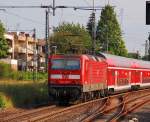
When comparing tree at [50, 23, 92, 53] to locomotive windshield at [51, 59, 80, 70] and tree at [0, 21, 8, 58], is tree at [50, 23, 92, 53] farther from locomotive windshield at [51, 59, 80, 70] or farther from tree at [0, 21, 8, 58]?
locomotive windshield at [51, 59, 80, 70]

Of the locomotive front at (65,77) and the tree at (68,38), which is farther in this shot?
the tree at (68,38)

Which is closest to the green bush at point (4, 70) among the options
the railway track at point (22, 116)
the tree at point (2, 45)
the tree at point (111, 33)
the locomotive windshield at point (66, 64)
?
the tree at point (2, 45)

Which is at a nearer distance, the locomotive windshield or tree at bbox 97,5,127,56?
the locomotive windshield

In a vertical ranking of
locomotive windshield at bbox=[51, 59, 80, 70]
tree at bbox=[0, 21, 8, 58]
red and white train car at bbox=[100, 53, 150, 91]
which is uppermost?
tree at bbox=[0, 21, 8, 58]

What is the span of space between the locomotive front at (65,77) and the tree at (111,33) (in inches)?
3042

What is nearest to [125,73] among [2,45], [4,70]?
[4,70]

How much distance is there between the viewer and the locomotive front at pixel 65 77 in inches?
1191

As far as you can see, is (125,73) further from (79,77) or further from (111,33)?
(111,33)

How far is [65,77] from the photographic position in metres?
30.4

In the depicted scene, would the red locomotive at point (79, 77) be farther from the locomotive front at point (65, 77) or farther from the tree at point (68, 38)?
the tree at point (68, 38)

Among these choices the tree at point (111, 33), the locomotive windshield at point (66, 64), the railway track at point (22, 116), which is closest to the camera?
the railway track at point (22, 116)

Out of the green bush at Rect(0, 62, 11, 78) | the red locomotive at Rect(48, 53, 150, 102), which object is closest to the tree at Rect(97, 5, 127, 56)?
the green bush at Rect(0, 62, 11, 78)

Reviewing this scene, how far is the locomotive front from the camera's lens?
30250mm

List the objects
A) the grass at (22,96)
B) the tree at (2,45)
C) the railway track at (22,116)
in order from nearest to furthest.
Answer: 1. the railway track at (22,116)
2. the grass at (22,96)
3. the tree at (2,45)
